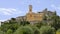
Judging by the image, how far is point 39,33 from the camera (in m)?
18.9

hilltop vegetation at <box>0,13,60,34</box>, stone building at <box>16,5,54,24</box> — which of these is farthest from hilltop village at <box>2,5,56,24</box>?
hilltop vegetation at <box>0,13,60,34</box>

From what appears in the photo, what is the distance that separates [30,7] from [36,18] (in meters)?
5.27

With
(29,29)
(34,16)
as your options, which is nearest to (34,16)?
(34,16)

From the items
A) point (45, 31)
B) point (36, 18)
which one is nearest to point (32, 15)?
point (36, 18)

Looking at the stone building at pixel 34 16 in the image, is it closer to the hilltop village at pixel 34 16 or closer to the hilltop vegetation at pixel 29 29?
the hilltop village at pixel 34 16

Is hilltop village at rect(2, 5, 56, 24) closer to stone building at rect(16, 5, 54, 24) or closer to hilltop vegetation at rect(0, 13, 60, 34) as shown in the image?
stone building at rect(16, 5, 54, 24)

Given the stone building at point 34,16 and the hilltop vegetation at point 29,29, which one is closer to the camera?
the hilltop vegetation at point 29,29

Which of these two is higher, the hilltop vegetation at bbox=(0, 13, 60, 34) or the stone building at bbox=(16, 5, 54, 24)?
the hilltop vegetation at bbox=(0, 13, 60, 34)

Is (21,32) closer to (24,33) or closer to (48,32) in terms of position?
(24,33)

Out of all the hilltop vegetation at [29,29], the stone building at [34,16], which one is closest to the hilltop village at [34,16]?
the stone building at [34,16]

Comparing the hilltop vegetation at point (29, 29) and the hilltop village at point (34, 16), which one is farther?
the hilltop village at point (34, 16)

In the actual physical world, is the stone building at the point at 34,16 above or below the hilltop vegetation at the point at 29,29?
below

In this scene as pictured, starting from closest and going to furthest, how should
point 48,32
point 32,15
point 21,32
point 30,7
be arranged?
point 21,32, point 48,32, point 30,7, point 32,15

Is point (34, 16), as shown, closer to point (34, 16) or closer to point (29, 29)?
point (34, 16)
